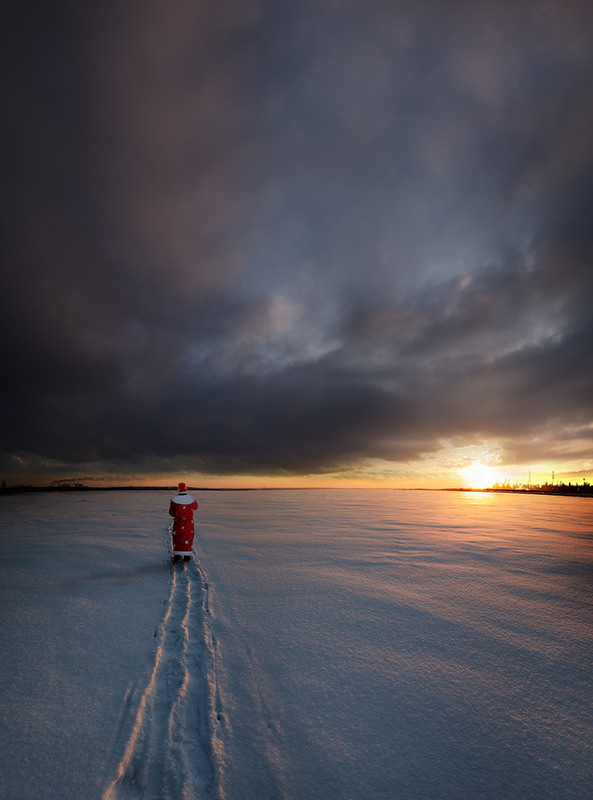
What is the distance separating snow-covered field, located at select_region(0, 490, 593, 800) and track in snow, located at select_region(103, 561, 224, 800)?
15 millimetres

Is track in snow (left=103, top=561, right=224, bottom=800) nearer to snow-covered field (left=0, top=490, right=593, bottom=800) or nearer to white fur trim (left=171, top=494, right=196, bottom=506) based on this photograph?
snow-covered field (left=0, top=490, right=593, bottom=800)

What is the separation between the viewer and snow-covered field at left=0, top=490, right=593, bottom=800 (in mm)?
2381

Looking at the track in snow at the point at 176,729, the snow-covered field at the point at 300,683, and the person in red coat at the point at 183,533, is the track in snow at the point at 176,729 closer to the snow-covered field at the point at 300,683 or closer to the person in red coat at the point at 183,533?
the snow-covered field at the point at 300,683

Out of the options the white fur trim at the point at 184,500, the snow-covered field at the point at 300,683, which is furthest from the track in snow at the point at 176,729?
the white fur trim at the point at 184,500

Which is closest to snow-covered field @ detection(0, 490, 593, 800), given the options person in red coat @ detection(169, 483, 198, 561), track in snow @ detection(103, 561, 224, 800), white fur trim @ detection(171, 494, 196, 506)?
track in snow @ detection(103, 561, 224, 800)

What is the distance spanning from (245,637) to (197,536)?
8.17 m

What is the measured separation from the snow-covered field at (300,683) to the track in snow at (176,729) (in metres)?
0.02

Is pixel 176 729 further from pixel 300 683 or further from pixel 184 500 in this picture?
pixel 184 500

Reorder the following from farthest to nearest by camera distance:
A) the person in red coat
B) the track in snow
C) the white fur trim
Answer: the white fur trim
the person in red coat
the track in snow

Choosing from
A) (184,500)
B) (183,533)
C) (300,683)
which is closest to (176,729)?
(300,683)

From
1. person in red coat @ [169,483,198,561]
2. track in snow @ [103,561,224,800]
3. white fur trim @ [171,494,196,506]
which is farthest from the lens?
white fur trim @ [171,494,196,506]

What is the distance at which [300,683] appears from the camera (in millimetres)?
3377

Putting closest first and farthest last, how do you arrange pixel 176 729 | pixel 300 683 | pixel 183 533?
pixel 176 729, pixel 300 683, pixel 183 533

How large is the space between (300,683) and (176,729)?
1.16 m
